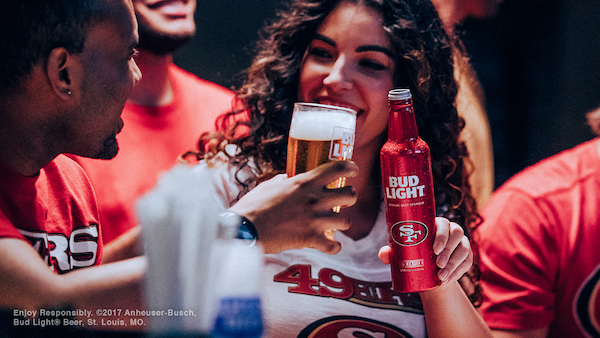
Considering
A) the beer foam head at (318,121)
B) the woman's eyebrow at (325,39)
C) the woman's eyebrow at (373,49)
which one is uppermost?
the woman's eyebrow at (325,39)

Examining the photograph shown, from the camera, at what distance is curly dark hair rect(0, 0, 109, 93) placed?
2.27 feet

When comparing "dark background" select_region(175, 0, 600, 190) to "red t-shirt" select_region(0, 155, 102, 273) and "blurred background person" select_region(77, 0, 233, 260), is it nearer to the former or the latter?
"blurred background person" select_region(77, 0, 233, 260)

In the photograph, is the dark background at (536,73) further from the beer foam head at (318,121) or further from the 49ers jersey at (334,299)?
the beer foam head at (318,121)

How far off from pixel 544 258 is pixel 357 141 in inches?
29.9

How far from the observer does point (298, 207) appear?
794mm

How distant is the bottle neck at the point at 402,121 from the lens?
2.87 feet

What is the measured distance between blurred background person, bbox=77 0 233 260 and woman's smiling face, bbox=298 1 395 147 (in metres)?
0.30

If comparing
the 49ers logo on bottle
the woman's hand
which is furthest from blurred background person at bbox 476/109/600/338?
the 49ers logo on bottle

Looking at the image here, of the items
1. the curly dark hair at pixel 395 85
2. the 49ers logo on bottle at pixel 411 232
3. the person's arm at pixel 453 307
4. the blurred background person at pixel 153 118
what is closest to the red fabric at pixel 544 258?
the curly dark hair at pixel 395 85

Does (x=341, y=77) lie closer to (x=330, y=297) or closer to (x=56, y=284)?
(x=330, y=297)

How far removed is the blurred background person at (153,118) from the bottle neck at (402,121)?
1.65ft

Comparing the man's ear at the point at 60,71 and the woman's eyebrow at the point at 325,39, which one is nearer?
the man's ear at the point at 60,71

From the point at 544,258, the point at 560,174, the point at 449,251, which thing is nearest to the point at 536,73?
the point at 560,174

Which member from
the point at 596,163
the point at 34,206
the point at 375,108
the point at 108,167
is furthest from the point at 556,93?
the point at 34,206
